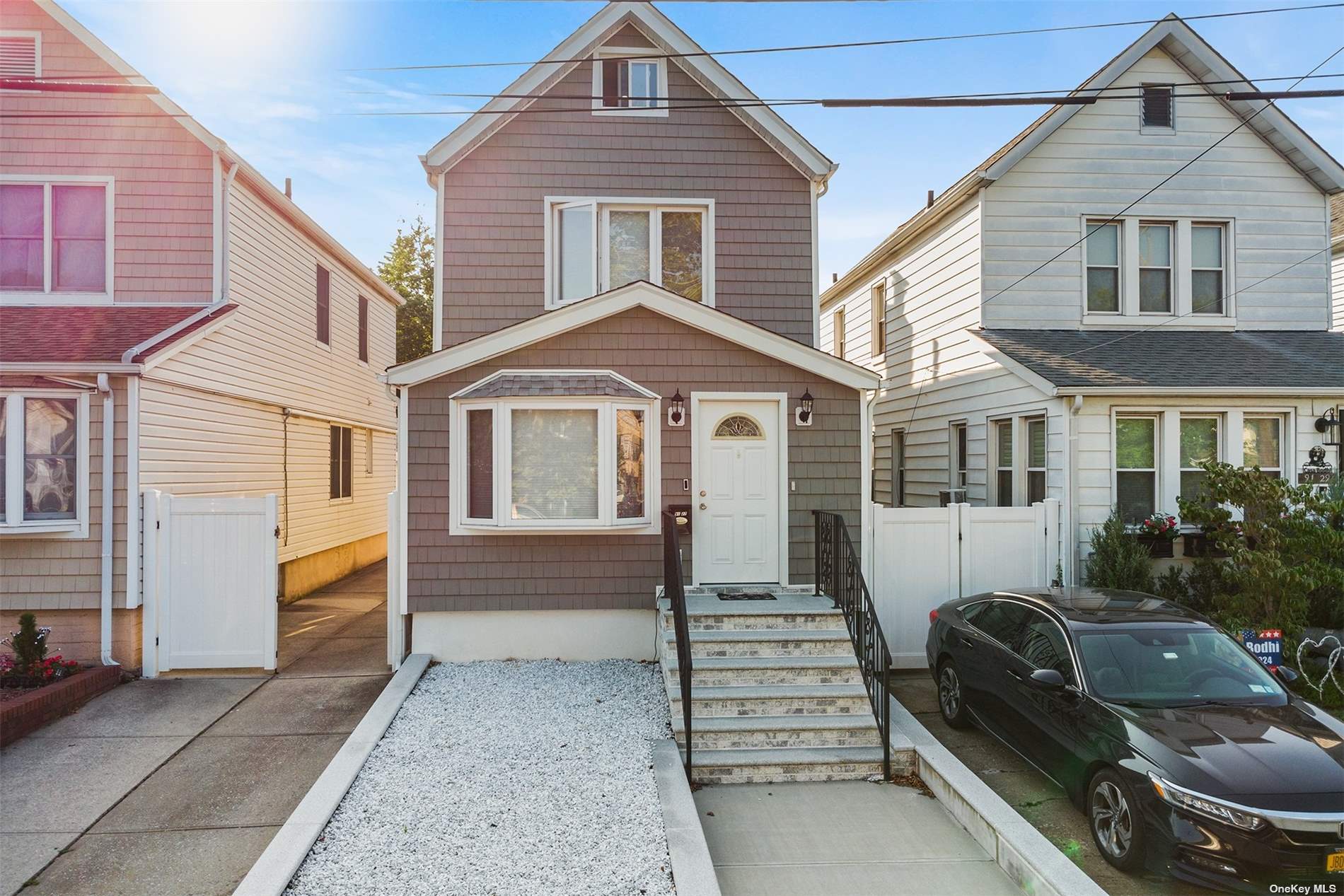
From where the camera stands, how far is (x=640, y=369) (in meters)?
8.47

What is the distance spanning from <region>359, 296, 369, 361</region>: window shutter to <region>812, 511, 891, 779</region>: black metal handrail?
476 inches

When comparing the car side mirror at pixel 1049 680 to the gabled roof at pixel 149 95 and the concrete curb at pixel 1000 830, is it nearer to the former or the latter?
the concrete curb at pixel 1000 830

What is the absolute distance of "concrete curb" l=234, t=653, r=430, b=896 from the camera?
163 inches

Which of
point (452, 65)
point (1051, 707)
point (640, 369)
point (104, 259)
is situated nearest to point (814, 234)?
point (640, 369)

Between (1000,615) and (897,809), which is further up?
(1000,615)

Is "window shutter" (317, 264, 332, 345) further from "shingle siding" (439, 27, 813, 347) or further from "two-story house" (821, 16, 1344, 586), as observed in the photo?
"two-story house" (821, 16, 1344, 586)

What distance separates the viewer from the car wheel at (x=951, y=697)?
6707 mm

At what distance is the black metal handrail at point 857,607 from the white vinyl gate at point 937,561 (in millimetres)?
794

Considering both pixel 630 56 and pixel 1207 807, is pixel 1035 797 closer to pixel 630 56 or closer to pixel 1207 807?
pixel 1207 807

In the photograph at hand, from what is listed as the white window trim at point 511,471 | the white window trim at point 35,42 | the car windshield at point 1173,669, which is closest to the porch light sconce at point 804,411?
the white window trim at point 511,471

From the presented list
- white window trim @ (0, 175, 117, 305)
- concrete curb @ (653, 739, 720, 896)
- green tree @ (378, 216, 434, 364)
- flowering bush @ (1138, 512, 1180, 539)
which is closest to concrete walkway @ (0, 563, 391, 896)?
concrete curb @ (653, 739, 720, 896)

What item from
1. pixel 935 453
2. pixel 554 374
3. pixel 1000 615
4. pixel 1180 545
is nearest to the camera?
pixel 1000 615

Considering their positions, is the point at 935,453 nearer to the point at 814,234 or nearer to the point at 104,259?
the point at 814,234

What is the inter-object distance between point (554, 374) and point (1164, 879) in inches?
265
